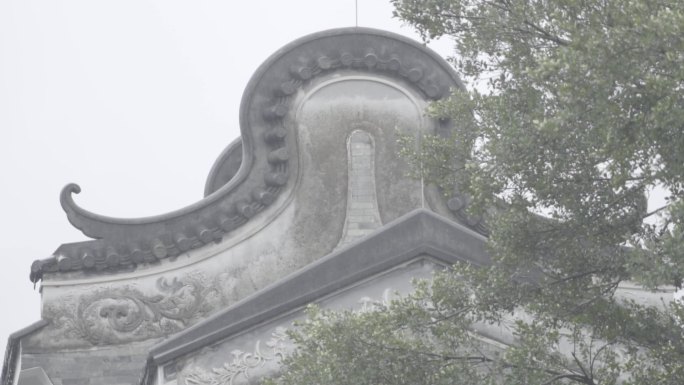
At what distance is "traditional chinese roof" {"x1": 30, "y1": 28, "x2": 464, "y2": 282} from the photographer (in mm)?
23469

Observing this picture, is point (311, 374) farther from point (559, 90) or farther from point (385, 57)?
point (385, 57)

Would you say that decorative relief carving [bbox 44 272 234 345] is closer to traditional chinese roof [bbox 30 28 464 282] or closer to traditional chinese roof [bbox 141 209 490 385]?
traditional chinese roof [bbox 30 28 464 282]

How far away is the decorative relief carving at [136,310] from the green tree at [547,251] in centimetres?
789

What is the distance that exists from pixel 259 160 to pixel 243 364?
263 inches

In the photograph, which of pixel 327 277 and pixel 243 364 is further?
pixel 327 277

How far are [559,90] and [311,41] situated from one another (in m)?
10.1

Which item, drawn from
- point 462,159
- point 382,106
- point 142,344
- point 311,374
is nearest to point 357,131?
point 382,106

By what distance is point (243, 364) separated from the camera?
17.4m

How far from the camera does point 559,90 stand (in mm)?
14250

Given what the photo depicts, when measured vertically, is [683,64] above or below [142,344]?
below

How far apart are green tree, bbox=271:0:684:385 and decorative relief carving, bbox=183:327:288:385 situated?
6.27 ft

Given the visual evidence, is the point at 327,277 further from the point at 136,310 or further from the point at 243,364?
the point at 136,310

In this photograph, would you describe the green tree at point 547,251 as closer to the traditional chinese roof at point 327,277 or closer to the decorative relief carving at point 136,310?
the traditional chinese roof at point 327,277

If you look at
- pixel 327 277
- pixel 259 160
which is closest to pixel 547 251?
pixel 327 277
